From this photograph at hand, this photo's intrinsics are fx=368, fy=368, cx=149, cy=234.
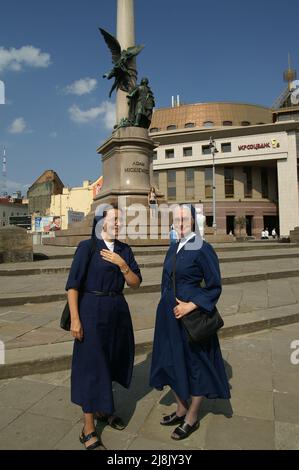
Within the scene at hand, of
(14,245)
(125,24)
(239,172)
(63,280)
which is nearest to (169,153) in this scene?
(239,172)

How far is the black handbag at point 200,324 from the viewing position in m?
2.84

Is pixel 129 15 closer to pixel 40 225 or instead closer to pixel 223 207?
pixel 40 225

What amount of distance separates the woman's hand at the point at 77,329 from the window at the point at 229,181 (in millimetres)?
59427

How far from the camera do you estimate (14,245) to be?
36.3 ft

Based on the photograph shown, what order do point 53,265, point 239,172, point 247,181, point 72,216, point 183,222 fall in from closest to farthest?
point 183,222
point 53,265
point 72,216
point 239,172
point 247,181

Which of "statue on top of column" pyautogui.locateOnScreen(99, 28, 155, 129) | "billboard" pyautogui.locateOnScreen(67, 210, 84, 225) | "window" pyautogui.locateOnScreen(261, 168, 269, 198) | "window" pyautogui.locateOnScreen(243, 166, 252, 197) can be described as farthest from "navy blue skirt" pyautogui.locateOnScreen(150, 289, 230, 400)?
"window" pyautogui.locateOnScreen(261, 168, 269, 198)

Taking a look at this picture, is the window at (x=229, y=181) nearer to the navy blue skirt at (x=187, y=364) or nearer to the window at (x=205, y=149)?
the window at (x=205, y=149)

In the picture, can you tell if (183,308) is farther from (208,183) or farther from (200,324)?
(208,183)

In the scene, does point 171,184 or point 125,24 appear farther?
point 171,184

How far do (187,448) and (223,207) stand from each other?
58.2 meters

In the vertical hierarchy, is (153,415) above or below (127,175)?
below

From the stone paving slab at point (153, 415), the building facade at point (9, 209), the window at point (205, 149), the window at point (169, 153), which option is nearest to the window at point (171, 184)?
the window at point (169, 153)

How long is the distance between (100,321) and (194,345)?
0.77 meters
